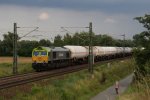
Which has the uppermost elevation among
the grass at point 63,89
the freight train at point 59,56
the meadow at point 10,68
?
the freight train at point 59,56

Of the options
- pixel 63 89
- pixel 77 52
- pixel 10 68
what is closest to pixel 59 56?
pixel 10 68

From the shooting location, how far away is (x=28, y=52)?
119 meters

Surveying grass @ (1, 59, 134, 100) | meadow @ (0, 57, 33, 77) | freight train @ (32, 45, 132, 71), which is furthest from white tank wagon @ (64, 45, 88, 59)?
grass @ (1, 59, 134, 100)

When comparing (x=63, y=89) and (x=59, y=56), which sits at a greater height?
(x=59, y=56)

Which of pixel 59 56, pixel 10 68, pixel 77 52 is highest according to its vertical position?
pixel 77 52

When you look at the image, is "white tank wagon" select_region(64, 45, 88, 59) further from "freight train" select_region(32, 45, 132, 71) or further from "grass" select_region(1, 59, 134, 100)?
"grass" select_region(1, 59, 134, 100)

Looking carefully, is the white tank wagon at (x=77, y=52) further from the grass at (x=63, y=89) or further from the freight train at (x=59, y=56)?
the grass at (x=63, y=89)

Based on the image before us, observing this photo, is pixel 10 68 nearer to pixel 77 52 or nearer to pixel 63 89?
pixel 77 52

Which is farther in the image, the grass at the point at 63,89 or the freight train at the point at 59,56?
the freight train at the point at 59,56

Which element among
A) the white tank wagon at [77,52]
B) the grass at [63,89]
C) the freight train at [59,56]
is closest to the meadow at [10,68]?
Answer: the freight train at [59,56]

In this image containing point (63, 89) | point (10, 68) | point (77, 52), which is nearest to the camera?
point (63, 89)

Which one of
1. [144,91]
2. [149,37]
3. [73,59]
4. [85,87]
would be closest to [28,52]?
[73,59]

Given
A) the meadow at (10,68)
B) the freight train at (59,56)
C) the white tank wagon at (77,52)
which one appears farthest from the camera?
the white tank wagon at (77,52)

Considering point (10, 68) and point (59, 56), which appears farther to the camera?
point (10, 68)
